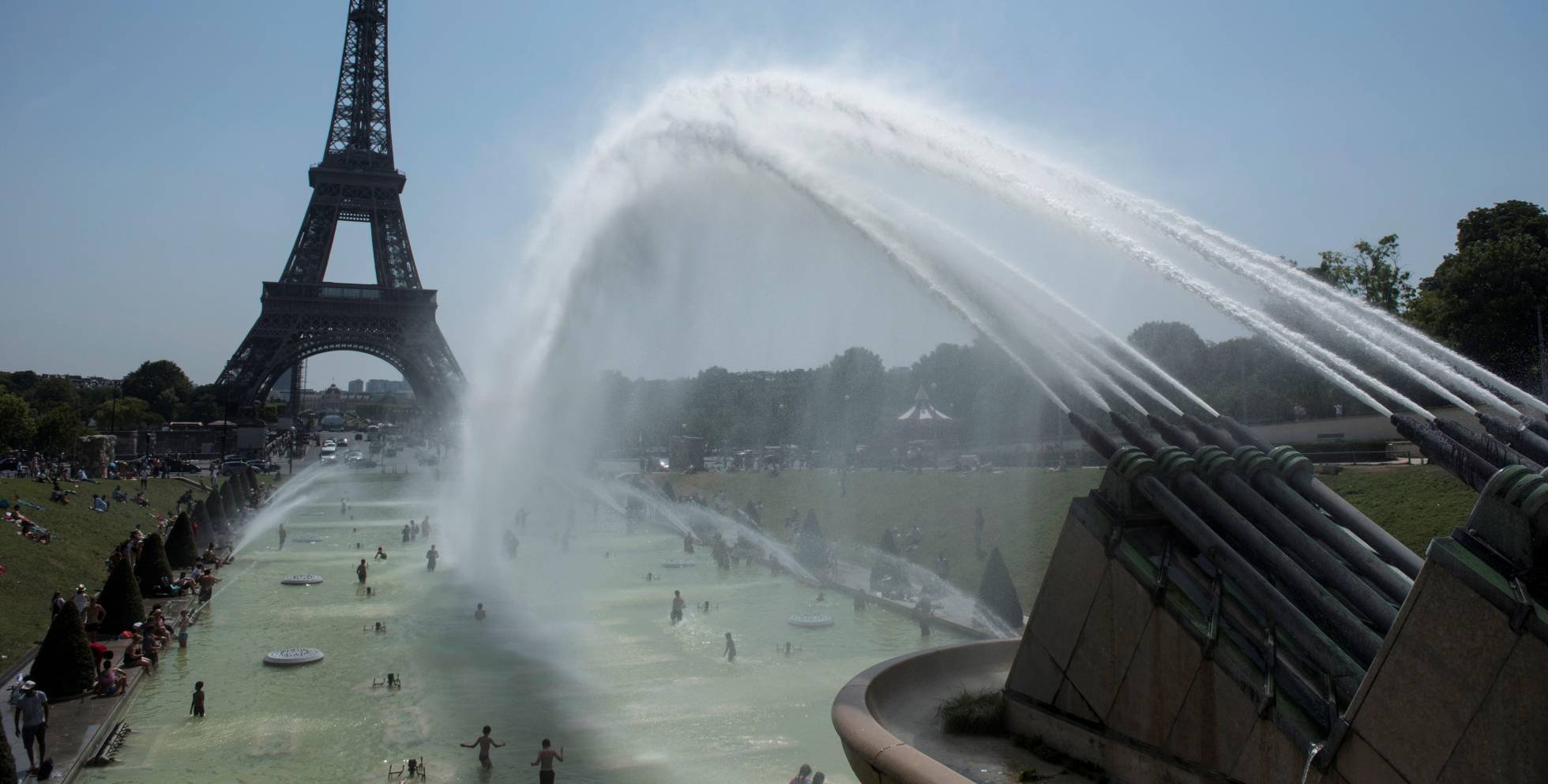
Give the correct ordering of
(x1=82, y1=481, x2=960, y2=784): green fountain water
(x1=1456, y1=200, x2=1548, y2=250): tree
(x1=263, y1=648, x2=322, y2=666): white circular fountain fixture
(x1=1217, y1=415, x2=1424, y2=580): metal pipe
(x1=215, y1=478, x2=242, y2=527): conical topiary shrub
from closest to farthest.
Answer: (x1=1217, y1=415, x2=1424, y2=580): metal pipe, (x1=82, y1=481, x2=960, y2=784): green fountain water, (x1=263, y1=648, x2=322, y2=666): white circular fountain fixture, (x1=215, y1=478, x2=242, y2=527): conical topiary shrub, (x1=1456, y1=200, x2=1548, y2=250): tree

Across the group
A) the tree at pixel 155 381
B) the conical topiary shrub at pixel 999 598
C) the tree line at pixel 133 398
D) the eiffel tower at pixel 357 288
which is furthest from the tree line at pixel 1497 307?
the tree at pixel 155 381

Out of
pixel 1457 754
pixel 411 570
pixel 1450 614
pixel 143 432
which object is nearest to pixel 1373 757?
pixel 1457 754

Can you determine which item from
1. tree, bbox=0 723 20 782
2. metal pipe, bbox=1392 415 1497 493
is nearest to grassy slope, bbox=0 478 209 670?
tree, bbox=0 723 20 782

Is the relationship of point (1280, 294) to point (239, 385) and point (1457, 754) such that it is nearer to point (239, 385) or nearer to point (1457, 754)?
point (1457, 754)

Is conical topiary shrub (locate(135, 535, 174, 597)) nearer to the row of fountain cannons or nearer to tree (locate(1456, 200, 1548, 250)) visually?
the row of fountain cannons

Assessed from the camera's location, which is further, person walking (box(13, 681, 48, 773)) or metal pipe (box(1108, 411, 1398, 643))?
person walking (box(13, 681, 48, 773))

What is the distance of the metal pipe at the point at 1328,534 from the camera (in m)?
8.68

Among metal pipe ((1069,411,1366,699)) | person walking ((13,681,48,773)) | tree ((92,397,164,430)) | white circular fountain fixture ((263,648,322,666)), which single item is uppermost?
tree ((92,397,164,430))

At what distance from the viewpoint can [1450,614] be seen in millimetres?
6625

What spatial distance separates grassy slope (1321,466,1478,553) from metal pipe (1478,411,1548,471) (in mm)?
18626

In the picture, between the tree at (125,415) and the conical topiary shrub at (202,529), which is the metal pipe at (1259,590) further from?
the tree at (125,415)

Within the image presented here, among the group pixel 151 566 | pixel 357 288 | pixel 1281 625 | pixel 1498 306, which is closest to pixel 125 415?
pixel 357 288

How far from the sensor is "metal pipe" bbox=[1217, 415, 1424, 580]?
9.25m

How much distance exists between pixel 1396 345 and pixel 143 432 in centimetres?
9853
